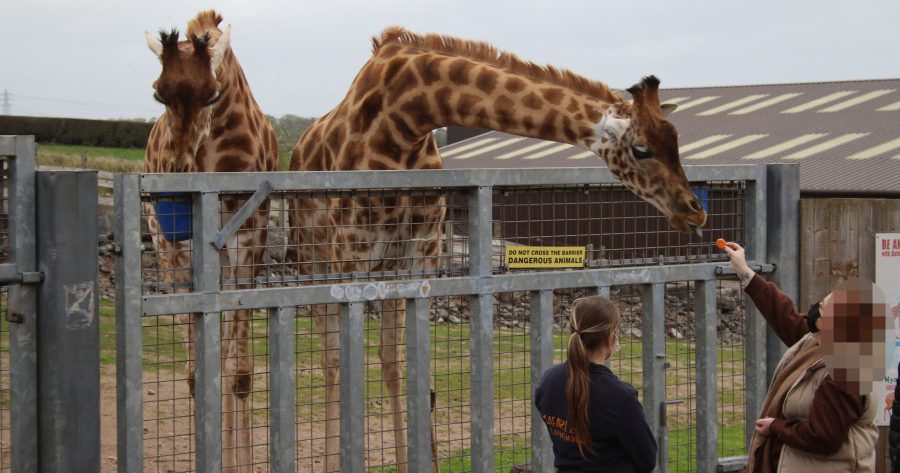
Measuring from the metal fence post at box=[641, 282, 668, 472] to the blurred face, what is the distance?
4.93 ft

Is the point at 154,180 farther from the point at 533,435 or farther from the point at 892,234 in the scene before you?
the point at 892,234

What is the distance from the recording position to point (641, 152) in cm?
589

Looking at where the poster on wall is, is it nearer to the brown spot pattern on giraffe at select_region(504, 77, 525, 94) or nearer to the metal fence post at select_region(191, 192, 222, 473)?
the brown spot pattern on giraffe at select_region(504, 77, 525, 94)

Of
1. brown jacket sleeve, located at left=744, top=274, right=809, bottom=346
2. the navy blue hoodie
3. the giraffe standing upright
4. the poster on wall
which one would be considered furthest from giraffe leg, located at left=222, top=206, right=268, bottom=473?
the poster on wall

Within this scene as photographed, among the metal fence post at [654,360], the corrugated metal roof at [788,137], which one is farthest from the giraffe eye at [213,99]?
the corrugated metal roof at [788,137]

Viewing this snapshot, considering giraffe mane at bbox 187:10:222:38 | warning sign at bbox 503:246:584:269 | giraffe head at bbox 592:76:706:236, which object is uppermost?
giraffe mane at bbox 187:10:222:38

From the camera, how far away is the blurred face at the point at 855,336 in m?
4.37

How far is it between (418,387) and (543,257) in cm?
91

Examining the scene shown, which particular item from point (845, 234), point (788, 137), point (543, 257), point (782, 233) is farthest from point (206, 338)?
point (788, 137)

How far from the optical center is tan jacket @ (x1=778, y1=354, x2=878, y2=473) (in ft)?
14.9

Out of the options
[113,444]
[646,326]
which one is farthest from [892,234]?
[113,444]

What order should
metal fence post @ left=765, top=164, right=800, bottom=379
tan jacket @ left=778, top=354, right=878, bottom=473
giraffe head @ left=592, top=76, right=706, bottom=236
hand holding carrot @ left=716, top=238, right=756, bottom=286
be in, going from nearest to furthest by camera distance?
tan jacket @ left=778, top=354, right=878, bottom=473
hand holding carrot @ left=716, top=238, right=756, bottom=286
giraffe head @ left=592, top=76, right=706, bottom=236
metal fence post @ left=765, top=164, right=800, bottom=379

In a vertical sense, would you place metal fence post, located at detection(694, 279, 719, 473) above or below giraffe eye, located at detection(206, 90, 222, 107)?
below

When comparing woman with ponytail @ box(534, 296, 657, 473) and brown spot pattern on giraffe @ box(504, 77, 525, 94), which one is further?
brown spot pattern on giraffe @ box(504, 77, 525, 94)
